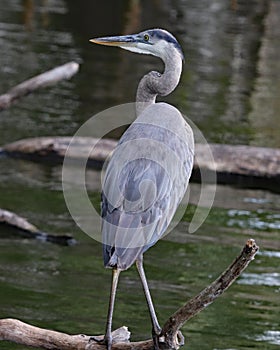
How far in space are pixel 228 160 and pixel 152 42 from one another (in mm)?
4693

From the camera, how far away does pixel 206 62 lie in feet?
51.1

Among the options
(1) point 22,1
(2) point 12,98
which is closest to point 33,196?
(2) point 12,98

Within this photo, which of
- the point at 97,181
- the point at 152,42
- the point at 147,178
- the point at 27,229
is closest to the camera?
the point at 147,178

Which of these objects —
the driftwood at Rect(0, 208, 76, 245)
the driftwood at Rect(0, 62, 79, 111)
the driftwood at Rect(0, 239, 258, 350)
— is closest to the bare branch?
the driftwood at Rect(0, 239, 258, 350)

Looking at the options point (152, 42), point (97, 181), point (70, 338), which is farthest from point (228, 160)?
point (70, 338)

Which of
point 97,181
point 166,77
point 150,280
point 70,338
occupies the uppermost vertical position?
point 166,77

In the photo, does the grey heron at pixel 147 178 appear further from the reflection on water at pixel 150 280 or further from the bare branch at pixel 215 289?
the reflection on water at pixel 150 280

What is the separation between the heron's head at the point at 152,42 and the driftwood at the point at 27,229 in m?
2.91

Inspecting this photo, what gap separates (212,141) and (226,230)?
8.41 feet

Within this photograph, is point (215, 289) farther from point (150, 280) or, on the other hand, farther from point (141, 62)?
point (141, 62)

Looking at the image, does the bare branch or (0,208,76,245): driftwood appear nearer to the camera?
the bare branch

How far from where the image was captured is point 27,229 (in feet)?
24.7

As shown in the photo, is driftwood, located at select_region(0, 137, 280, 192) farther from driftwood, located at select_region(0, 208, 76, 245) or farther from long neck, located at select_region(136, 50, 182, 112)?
long neck, located at select_region(136, 50, 182, 112)

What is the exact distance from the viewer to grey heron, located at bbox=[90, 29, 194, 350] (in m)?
4.11
